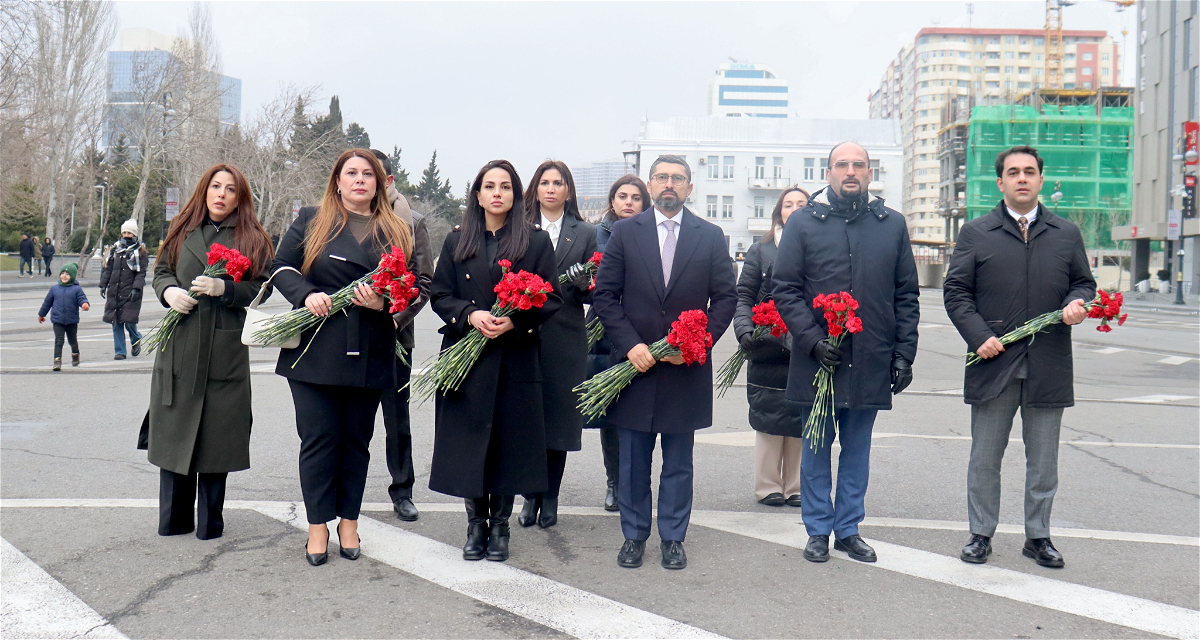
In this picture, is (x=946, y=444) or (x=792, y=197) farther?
(x=946, y=444)

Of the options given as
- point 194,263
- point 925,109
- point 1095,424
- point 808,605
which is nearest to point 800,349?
point 808,605

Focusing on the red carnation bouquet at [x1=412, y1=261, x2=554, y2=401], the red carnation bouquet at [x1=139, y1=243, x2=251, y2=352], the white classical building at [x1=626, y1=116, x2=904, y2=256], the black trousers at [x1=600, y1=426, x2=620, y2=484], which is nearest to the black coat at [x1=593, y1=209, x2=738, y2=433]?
the red carnation bouquet at [x1=412, y1=261, x2=554, y2=401]

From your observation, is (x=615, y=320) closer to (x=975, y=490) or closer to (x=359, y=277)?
(x=359, y=277)

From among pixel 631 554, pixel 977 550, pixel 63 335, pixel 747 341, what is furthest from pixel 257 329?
pixel 63 335

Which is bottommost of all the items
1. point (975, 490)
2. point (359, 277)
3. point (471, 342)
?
point (975, 490)

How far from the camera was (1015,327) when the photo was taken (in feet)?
16.1

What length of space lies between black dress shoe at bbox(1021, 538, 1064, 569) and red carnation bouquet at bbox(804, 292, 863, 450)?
3.92ft

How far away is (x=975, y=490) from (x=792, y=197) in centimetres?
230

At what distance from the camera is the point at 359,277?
15.9 feet

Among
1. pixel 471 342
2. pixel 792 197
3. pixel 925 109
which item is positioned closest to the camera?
pixel 471 342

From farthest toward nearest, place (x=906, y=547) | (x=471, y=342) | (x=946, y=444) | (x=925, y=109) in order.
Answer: (x=925, y=109) < (x=946, y=444) < (x=906, y=547) < (x=471, y=342)

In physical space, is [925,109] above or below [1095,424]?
above

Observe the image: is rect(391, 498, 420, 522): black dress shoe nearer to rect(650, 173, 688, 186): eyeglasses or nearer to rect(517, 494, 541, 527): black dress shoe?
rect(517, 494, 541, 527): black dress shoe

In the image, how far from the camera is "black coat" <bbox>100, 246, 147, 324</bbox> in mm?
13594
